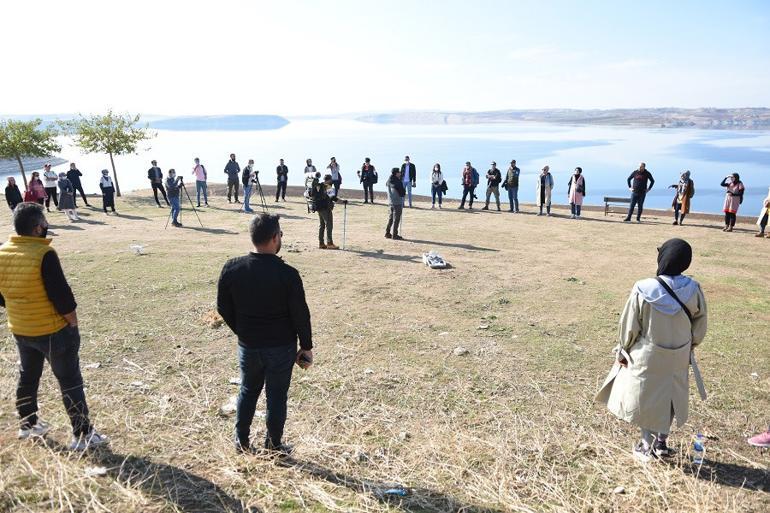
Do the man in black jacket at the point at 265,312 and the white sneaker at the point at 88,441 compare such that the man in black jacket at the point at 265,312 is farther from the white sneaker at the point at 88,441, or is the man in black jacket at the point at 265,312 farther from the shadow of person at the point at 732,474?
the shadow of person at the point at 732,474

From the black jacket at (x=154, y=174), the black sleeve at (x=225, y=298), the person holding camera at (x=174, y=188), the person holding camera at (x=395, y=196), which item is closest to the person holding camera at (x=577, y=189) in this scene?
the person holding camera at (x=395, y=196)

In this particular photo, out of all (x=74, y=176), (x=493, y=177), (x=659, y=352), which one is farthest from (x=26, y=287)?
(x=74, y=176)

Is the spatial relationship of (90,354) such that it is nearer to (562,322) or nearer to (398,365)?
(398,365)

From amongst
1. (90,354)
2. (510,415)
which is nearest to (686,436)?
(510,415)

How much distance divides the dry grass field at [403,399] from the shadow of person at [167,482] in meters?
0.02

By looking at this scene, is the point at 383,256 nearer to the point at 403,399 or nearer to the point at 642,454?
the point at 403,399

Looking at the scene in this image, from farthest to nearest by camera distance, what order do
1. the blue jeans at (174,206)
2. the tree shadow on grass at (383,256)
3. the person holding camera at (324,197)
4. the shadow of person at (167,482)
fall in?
the blue jeans at (174,206) < the person holding camera at (324,197) < the tree shadow on grass at (383,256) < the shadow of person at (167,482)

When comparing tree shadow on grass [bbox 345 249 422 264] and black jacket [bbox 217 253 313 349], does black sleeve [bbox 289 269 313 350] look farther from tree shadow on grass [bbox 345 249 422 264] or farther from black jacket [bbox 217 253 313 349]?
tree shadow on grass [bbox 345 249 422 264]

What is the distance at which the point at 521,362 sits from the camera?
21.2 feet

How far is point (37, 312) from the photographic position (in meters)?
4.08

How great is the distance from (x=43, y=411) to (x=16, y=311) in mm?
1353

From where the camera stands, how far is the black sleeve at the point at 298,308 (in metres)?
3.80

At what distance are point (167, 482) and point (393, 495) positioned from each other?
1723 millimetres

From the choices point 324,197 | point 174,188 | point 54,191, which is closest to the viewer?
point 324,197
